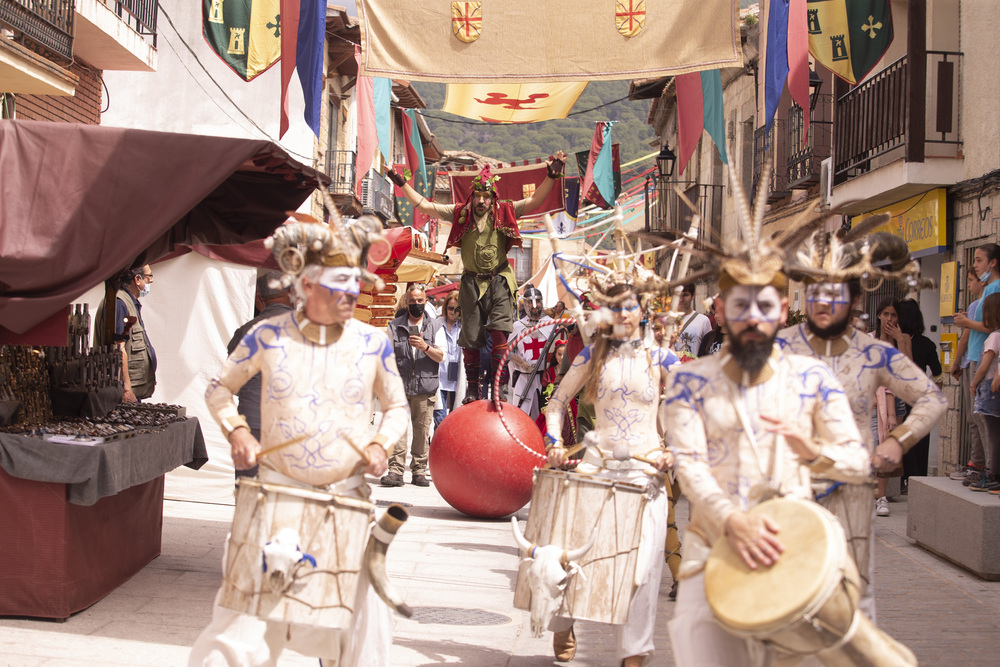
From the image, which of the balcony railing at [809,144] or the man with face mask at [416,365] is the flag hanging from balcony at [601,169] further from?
the man with face mask at [416,365]

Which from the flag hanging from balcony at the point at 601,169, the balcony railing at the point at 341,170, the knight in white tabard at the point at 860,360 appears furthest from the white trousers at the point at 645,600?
the balcony railing at the point at 341,170

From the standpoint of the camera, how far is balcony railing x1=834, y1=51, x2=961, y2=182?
13.4 meters

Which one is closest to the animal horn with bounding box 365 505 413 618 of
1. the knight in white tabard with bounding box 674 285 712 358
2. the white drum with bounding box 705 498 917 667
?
the white drum with bounding box 705 498 917 667

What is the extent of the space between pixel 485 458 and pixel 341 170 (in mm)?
22985

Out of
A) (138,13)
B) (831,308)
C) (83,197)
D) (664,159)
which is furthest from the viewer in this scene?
(664,159)

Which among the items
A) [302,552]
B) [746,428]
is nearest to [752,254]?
[746,428]

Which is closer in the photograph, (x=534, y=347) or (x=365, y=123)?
(x=534, y=347)

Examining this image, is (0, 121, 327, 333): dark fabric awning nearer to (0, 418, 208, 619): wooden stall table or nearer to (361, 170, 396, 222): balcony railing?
(0, 418, 208, 619): wooden stall table

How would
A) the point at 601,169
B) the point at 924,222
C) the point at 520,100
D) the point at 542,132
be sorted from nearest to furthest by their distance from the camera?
the point at 520,100 < the point at 924,222 < the point at 601,169 < the point at 542,132

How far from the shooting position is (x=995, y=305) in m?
8.94

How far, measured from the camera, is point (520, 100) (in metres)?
11.0

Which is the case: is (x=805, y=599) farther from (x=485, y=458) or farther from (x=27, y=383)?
(x=485, y=458)

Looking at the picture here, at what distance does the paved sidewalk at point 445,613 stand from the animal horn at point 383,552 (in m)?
1.49

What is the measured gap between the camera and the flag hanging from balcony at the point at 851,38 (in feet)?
39.6
